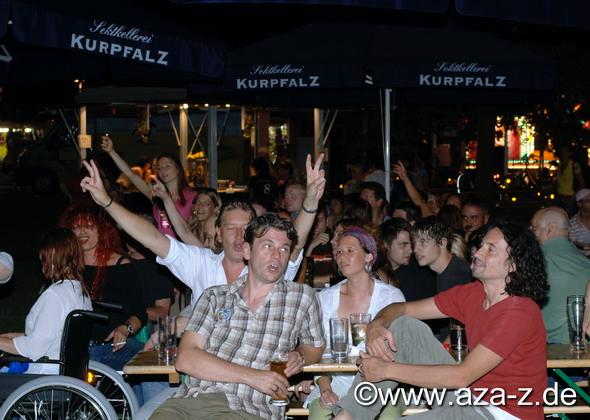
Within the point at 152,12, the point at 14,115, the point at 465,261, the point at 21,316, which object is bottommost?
the point at 21,316

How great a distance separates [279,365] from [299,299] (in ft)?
1.44

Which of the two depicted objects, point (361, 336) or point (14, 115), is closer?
point (361, 336)

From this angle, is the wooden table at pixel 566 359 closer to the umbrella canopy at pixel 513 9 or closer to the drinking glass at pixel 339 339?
the drinking glass at pixel 339 339

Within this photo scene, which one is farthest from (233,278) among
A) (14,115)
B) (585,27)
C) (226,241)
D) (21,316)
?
(14,115)

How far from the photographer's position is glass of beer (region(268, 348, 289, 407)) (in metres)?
4.77

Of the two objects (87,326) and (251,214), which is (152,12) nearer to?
(251,214)

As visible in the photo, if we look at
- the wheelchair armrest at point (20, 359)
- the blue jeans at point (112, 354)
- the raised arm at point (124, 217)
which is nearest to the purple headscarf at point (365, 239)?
the raised arm at point (124, 217)

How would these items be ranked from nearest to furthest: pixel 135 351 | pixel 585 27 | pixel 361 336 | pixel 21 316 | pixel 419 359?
pixel 419 359 → pixel 361 336 → pixel 585 27 → pixel 135 351 → pixel 21 316

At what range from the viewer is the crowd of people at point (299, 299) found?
4555mm

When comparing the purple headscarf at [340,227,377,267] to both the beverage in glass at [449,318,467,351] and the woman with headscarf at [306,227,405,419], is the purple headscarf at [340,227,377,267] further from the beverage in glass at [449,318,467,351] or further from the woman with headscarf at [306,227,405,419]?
the beverage in glass at [449,318,467,351]

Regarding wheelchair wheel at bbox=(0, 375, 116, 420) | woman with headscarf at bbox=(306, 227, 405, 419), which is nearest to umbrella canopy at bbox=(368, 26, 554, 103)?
woman with headscarf at bbox=(306, 227, 405, 419)

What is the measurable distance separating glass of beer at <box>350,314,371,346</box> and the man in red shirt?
0.59 meters

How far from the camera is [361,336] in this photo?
5.55 metres

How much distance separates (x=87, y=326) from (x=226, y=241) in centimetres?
101
